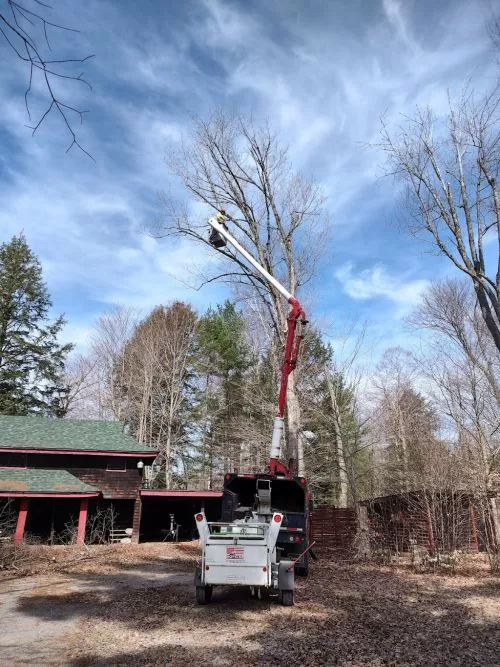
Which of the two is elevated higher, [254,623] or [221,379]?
[221,379]

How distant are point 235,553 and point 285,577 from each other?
1.05 metres

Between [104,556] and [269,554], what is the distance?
1122cm

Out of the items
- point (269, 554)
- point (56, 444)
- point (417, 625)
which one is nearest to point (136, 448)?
point (56, 444)

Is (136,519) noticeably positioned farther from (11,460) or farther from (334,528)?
(334,528)

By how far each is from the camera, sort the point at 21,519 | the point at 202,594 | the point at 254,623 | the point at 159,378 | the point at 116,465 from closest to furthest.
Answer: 1. the point at 254,623
2. the point at 202,594
3. the point at 21,519
4. the point at 116,465
5. the point at 159,378

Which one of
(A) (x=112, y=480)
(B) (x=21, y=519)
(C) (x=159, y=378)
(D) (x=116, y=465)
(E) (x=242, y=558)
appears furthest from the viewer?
(C) (x=159, y=378)

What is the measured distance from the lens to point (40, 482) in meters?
19.1

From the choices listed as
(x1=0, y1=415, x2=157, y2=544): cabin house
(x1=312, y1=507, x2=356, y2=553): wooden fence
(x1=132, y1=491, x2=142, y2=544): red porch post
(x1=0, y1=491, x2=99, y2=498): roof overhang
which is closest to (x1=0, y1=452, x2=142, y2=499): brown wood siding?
(x1=0, y1=415, x2=157, y2=544): cabin house

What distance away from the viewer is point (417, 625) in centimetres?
682

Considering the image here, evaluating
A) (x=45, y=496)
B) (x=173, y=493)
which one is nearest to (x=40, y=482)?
(x=45, y=496)

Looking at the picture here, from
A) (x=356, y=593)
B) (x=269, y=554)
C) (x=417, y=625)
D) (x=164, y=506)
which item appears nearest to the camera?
(x=417, y=625)

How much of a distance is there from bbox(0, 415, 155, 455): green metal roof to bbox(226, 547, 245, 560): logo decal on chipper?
14879 mm

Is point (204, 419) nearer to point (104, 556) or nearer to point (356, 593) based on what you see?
point (104, 556)

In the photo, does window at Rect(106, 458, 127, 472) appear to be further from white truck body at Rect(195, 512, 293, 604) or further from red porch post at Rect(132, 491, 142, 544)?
white truck body at Rect(195, 512, 293, 604)
